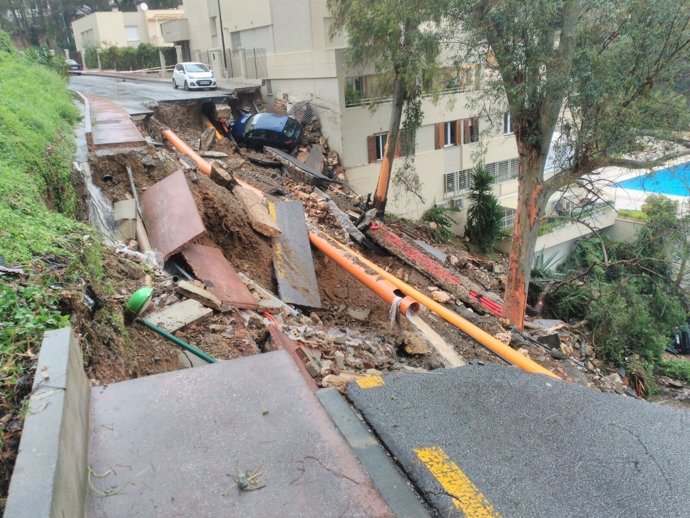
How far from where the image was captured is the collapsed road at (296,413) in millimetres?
2346

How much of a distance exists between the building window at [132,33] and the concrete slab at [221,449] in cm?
4868

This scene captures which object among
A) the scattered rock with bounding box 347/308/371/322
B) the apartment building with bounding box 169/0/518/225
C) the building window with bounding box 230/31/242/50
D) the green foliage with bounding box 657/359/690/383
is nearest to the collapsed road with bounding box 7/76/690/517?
the scattered rock with bounding box 347/308/371/322

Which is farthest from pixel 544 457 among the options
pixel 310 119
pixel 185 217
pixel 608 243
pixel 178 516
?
pixel 608 243

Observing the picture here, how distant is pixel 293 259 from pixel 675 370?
432 inches

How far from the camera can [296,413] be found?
2.73 metres

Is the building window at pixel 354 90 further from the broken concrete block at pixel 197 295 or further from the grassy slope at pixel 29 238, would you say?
the broken concrete block at pixel 197 295

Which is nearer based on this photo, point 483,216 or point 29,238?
point 29,238

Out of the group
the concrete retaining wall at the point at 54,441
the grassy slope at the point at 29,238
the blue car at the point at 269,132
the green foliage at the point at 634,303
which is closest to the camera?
the concrete retaining wall at the point at 54,441

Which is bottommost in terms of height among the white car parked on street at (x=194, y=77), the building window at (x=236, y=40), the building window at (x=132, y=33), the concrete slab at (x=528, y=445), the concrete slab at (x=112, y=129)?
the concrete slab at (x=528, y=445)

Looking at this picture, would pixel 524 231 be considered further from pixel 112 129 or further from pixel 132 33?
pixel 132 33

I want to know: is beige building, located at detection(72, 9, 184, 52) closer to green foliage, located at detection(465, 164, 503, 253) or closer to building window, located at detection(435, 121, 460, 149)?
building window, located at detection(435, 121, 460, 149)

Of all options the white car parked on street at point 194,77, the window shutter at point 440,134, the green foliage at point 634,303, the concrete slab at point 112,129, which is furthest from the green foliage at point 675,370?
the white car parked on street at point 194,77

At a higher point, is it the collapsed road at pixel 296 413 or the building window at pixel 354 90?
the building window at pixel 354 90

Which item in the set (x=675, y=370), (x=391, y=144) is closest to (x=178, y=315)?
(x=391, y=144)
